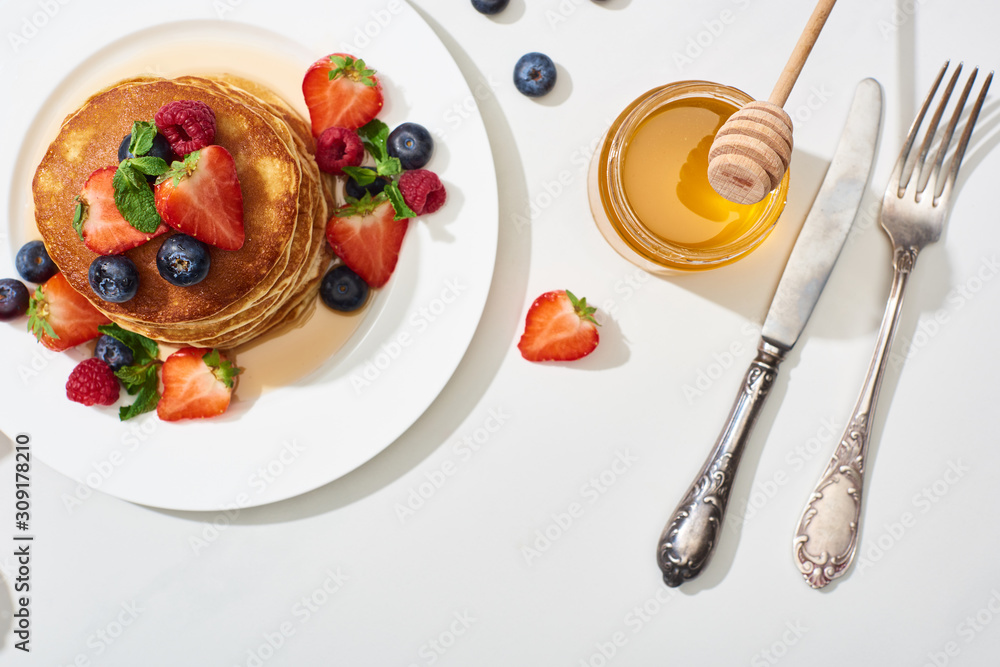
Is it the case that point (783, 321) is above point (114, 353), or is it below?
above

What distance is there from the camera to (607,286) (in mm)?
1786

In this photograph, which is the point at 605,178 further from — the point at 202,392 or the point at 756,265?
the point at 202,392

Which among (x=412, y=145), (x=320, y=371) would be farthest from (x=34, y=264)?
(x=412, y=145)

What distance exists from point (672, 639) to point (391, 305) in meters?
1.33

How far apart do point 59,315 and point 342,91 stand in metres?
1.00

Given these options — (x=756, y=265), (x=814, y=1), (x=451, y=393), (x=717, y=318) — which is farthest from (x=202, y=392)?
(x=814, y=1)

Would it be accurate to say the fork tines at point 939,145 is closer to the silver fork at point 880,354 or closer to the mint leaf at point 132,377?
the silver fork at point 880,354

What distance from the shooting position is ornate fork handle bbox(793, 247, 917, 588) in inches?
69.6

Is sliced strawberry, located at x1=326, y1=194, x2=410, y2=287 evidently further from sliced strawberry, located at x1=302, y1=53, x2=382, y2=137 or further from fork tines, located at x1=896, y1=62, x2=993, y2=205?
fork tines, located at x1=896, y1=62, x2=993, y2=205

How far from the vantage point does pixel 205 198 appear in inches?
53.7

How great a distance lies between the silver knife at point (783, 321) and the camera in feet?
5.69

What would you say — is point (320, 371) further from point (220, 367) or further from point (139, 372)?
point (139, 372)

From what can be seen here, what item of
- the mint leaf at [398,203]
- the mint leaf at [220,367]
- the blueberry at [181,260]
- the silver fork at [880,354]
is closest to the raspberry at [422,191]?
the mint leaf at [398,203]

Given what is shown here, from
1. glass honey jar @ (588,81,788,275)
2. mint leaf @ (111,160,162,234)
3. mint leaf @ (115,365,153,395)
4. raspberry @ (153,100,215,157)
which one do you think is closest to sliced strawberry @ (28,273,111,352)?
mint leaf @ (115,365,153,395)
